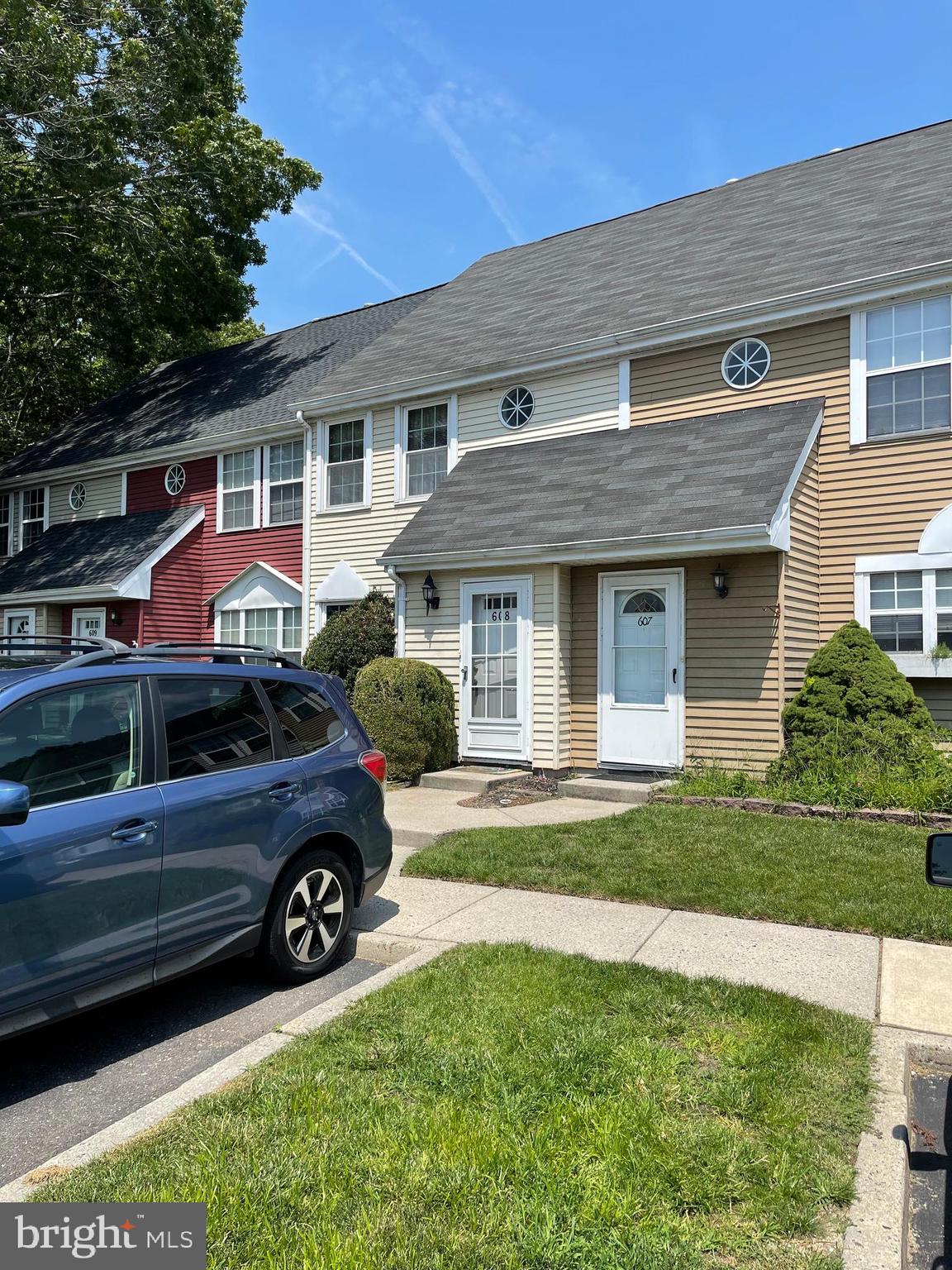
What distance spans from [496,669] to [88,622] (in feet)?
34.9

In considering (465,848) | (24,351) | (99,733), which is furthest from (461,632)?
(24,351)

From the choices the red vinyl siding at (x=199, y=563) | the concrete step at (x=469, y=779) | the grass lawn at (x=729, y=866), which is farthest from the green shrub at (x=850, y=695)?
the red vinyl siding at (x=199, y=563)

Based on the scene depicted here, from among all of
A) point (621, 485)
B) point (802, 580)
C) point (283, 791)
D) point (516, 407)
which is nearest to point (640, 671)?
point (802, 580)

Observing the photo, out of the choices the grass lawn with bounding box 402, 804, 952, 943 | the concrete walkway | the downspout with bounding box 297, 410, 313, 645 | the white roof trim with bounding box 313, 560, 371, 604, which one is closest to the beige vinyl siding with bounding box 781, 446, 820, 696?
the grass lawn with bounding box 402, 804, 952, 943

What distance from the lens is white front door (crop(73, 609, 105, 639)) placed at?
17812mm

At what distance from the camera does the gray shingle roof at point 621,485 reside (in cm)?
963

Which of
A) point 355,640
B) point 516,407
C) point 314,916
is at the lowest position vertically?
point 314,916

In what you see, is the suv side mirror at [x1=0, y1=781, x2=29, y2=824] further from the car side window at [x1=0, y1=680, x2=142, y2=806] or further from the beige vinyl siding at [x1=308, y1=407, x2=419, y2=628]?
the beige vinyl siding at [x1=308, y1=407, x2=419, y2=628]

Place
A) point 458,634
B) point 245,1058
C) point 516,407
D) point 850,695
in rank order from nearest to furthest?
point 245,1058, point 850,695, point 458,634, point 516,407

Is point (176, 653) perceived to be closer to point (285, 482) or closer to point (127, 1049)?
point (127, 1049)

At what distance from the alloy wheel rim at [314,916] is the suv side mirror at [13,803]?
5.41 feet

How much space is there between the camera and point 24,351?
27.5 meters

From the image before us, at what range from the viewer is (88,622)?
18109 mm

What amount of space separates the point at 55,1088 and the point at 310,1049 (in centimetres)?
106
